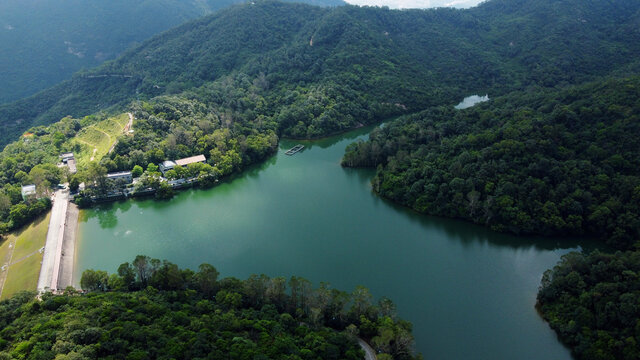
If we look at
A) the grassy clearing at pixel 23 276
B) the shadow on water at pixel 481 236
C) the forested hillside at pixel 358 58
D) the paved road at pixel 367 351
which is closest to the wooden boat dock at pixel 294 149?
the forested hillside at pixel 358 58

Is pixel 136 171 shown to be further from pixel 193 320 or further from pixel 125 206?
pixel 193 320

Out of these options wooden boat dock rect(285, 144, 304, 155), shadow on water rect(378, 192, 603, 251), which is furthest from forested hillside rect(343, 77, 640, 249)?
wooden boat dock rect(285, 144, 304, 155)

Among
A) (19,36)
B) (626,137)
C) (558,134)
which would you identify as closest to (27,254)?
(558,134)

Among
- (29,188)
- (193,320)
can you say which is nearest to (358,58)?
(29,188)

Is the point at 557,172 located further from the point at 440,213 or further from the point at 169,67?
the point at 169,67

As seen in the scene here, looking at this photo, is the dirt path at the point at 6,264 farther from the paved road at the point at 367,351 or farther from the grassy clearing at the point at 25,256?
the paved road at the point at 367,351
